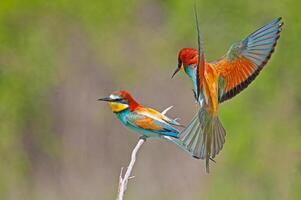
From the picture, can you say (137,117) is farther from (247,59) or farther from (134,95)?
(134,95)

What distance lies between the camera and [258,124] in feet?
20.0

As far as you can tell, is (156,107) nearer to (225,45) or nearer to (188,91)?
(188,91)

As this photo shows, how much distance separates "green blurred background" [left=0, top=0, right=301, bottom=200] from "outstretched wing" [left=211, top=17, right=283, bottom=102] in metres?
2.81

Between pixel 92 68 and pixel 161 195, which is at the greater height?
pixel 92 68

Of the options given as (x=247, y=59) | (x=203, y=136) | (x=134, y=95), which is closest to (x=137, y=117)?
(x=247, y=59)

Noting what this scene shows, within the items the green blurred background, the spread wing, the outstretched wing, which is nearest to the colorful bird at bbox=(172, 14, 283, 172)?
the outstretched wing

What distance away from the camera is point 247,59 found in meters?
2.59

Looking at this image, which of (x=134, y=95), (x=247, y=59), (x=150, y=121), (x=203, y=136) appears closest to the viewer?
(x=203, y=136)

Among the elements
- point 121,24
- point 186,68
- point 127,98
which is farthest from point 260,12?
point 186,68

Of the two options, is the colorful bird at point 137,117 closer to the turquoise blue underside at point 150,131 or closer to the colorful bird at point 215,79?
the turquoise blue underside at point 150,131

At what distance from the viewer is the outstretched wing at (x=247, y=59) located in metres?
2.51

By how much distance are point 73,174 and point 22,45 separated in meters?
1.04

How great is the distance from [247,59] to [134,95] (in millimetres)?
3238

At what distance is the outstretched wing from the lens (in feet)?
8.25
